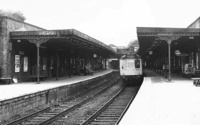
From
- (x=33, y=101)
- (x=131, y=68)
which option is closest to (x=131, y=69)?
(x=131, y=68)

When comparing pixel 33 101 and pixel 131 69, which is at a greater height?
pixel 131 69

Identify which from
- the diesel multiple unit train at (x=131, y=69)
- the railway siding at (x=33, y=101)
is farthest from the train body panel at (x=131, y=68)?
the railway siding at (x=33, y=101)

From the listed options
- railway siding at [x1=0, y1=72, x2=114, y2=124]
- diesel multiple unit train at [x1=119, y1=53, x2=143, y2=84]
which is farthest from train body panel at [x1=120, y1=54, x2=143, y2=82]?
railway siding at [x1=0, y1=72, x2=114, y2=124]

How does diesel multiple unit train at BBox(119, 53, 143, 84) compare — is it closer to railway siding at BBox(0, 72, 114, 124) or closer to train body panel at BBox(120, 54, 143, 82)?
train body panel at BBox(120, 54, 143, 82)

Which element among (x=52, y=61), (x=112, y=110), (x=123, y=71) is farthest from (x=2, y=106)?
(x=52, y=61)

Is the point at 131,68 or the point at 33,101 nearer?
the point at 33,101

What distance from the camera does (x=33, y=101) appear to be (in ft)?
39.4

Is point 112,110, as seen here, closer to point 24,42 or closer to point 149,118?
point 149,118

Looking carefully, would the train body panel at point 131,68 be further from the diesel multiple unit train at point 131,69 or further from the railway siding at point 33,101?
the railway siding at point 33,101

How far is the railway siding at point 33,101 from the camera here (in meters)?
9.91

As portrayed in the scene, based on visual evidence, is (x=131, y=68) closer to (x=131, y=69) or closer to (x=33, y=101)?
(x=131, y=69)

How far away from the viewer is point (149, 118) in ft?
22.6

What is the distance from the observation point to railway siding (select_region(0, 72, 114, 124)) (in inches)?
390

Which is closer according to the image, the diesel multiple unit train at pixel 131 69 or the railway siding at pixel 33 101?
the railway siding at pixel 33 101
